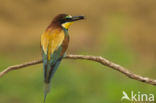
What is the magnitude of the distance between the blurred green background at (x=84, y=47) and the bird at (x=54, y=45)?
1.66 meters

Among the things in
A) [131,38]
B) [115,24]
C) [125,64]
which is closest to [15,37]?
[131,38]

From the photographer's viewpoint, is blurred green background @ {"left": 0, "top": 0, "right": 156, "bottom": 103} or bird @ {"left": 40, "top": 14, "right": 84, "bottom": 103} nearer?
bird @ {"left": 40, "top": 14, "right": 84, "bottom": 103}

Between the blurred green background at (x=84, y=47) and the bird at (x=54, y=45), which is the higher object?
the bird at (x=54, y=45)

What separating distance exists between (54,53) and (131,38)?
3.70 m

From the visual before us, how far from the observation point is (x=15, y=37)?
19.6 feet

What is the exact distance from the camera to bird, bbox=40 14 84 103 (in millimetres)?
2129

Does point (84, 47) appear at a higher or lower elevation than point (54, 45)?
lower

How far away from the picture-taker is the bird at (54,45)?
2.13 metres

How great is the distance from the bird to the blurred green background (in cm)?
166

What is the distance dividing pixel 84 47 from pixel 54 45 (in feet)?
10.4

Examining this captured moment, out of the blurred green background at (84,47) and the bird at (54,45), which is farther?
the blurred green background at (84,47)

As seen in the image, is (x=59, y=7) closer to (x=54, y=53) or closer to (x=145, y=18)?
(x=145, y=18)

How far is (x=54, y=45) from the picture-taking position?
221 cm

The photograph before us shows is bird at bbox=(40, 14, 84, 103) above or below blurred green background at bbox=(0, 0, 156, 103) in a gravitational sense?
above
